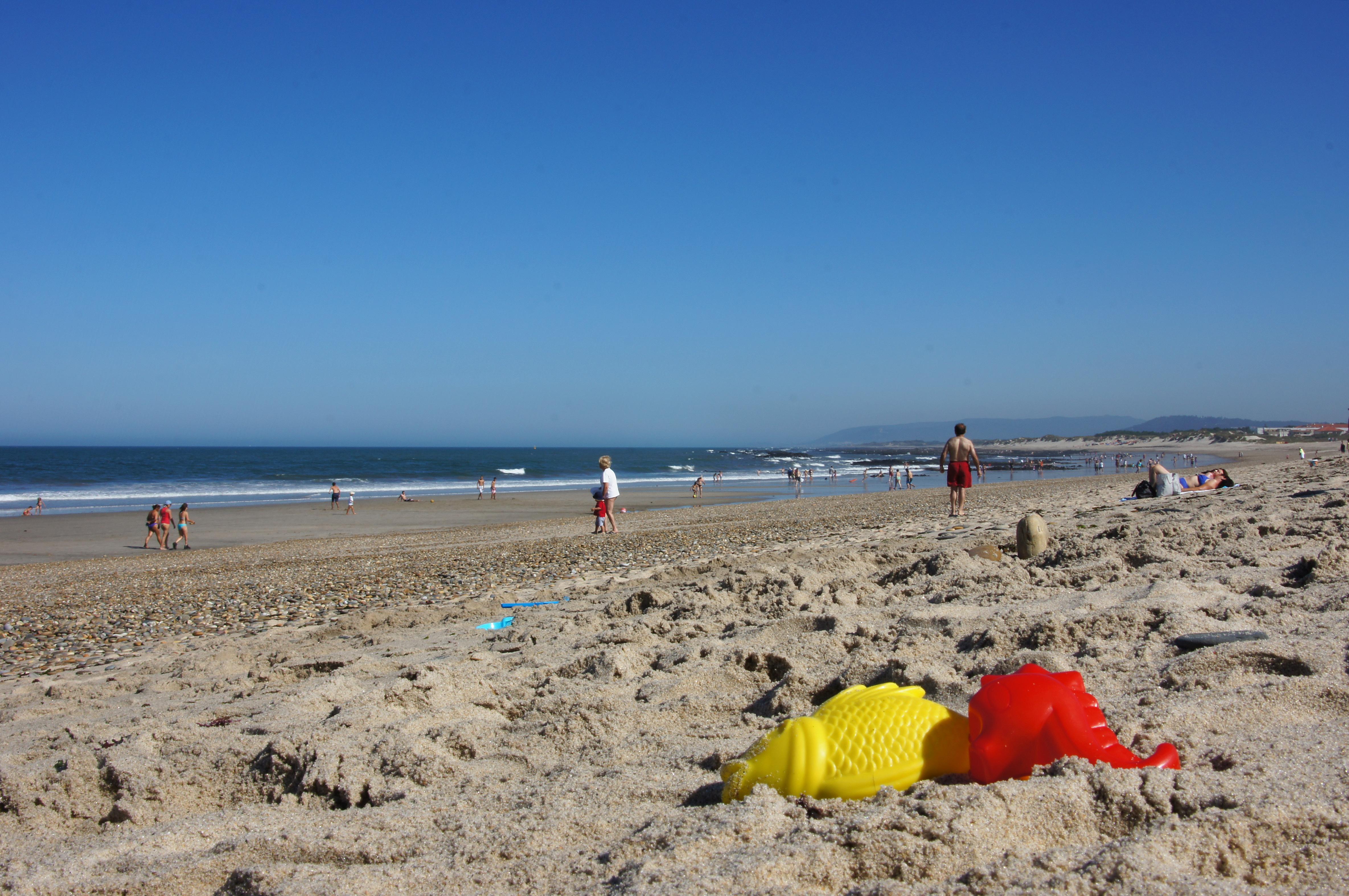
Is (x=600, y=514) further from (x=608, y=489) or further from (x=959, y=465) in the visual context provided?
(x=959, y=465)

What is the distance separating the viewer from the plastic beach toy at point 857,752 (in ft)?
6.55

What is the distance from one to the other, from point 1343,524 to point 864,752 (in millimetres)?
4402

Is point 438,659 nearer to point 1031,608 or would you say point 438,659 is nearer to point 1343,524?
point 1031,608

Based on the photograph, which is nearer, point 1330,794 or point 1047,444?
point 1330,794

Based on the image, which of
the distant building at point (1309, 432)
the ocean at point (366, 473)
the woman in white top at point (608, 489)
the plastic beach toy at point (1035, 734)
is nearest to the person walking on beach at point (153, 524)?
the woman in white top at point (608, 489)

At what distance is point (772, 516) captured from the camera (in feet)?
54.4

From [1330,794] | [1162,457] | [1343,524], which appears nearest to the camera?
[1330,794]

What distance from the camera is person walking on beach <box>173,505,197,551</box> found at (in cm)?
1775

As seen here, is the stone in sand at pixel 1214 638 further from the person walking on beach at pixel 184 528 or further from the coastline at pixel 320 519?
the person walking on beach at pixel 184 528

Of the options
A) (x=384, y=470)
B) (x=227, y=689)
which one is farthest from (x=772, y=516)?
(x=384, y=470)

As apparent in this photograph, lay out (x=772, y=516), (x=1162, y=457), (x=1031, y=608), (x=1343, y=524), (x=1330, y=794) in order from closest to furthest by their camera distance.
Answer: (x=1330, y=794)
(x=1031, y=608)
(x=1343, y=524)
(x=772, y=516)
(x=1162, y=457)

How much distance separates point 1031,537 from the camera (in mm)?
5707

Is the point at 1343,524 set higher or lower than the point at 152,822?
higher

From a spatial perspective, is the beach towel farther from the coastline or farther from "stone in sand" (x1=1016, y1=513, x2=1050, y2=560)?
the coastline
